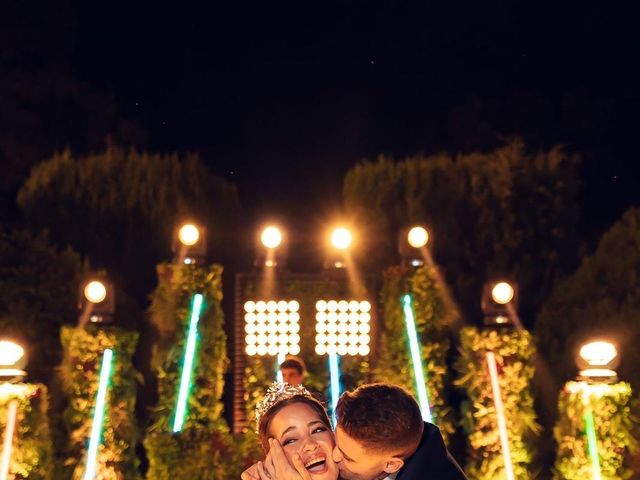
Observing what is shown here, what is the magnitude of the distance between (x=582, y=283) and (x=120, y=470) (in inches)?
149

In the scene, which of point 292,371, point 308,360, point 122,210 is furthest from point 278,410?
point 122,210

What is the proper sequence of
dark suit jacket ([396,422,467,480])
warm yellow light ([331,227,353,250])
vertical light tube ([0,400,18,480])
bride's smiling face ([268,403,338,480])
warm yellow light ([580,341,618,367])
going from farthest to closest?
warm yellow light ([331,227,353,250]) → warm yellow light ([580,341,618,367]) → vertical light tube ([0,400,18,480]) → bride's smiling face ([268,403,338,480]) → dark suit jacket ([396,422,467,480])

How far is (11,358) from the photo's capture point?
7.36 m

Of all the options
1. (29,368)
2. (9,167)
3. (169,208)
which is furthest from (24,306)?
(9,167)

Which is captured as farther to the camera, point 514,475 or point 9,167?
point 9,167

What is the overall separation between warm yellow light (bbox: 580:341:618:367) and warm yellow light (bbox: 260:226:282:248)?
2290 millimetres

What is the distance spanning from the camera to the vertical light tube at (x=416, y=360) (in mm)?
8242

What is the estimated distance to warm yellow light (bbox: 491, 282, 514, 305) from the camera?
8.01 metres

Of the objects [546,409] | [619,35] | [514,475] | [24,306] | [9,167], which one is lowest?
[514,475]

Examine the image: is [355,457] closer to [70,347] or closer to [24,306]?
[70,347]

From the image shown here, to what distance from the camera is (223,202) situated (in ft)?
33.0

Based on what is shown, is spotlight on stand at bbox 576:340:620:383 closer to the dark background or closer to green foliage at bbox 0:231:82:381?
green foliage at bbox 0:231:82:381

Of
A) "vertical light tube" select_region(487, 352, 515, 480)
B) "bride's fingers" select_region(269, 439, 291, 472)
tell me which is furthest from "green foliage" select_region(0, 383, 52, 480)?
"bride's fingers" select_region(269, 439, 291, 472)

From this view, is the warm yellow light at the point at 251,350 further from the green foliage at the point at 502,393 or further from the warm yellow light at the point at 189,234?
the green foliage at the point at 502,393
